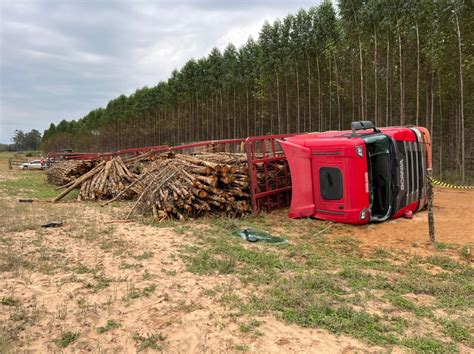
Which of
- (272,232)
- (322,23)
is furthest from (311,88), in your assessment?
(272,232)

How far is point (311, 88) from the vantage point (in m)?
26.3

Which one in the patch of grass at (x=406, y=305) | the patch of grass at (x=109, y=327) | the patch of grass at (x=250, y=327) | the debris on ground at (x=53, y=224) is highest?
the debris on ground at (x=53, y=224)

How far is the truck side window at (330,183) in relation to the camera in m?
8.06

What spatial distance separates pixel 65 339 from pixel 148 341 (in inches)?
32.1

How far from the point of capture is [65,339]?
355cm

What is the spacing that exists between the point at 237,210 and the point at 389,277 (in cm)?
505

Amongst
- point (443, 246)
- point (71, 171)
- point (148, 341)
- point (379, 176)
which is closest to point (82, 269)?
point (148, 341)

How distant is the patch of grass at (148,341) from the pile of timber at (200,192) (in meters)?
5.73

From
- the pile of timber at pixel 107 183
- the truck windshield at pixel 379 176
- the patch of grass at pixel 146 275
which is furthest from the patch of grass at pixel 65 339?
the pile of timber at pixel 107 183

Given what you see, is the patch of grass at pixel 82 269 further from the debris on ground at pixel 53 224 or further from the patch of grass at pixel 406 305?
the patch of grass at pixel 406 305

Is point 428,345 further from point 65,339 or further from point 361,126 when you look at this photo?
point 361,126

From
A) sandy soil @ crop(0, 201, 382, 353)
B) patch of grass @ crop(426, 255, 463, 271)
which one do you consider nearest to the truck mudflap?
patch of grass @ crop(426, 255, 463, 271)

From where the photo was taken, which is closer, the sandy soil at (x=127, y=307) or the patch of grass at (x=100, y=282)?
the sandy soil at (x=127, y=307)

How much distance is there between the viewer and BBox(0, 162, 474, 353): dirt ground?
3483 mm
